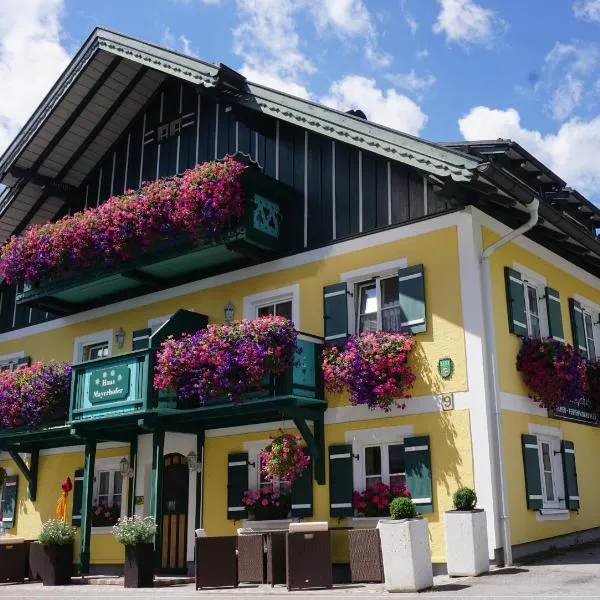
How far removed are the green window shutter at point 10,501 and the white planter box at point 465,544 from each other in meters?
12.1

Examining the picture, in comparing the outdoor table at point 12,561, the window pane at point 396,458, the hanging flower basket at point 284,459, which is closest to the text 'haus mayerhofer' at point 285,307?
the window pane at point 396,458

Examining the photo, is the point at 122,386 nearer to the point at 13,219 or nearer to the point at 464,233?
the point at 464,233

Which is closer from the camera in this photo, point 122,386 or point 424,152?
point 424,152

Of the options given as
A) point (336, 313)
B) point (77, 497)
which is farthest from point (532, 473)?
point (77, 497)

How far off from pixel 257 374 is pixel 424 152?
14.3 ft

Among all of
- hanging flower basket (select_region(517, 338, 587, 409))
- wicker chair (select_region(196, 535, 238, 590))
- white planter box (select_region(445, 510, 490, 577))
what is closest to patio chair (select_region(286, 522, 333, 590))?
wicker chair (select_region(196, 535, 238, 590))

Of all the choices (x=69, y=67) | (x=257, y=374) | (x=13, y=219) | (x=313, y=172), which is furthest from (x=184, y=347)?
(x=13, y=219)

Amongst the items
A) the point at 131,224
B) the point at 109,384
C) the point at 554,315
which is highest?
the point at 131,224

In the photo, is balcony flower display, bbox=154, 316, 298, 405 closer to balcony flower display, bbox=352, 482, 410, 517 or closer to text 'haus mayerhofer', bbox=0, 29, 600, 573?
text 'haus mayerhofer', bbox=0, 29, 600, 573

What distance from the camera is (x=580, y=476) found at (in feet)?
48.9

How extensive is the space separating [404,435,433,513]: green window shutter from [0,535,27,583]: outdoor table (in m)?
8.12

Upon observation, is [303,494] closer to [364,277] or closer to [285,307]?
[285,307]

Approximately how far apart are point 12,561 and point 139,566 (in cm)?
397

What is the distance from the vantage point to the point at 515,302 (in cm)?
1362
